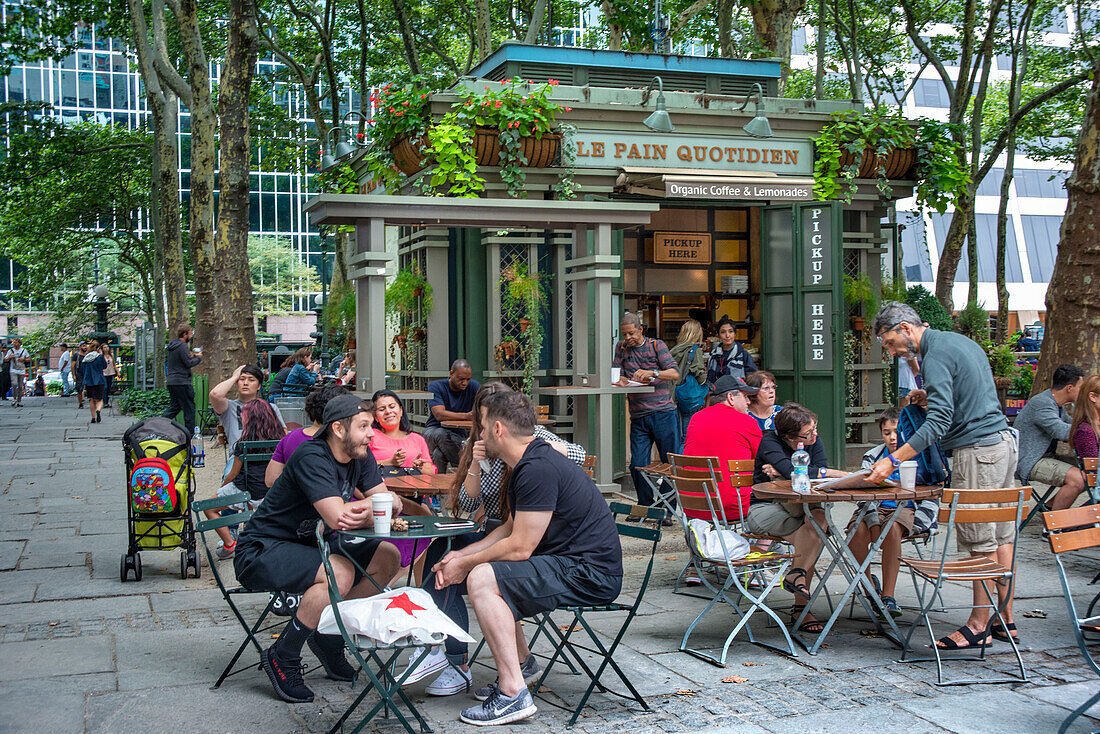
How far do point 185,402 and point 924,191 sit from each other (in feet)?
36.9

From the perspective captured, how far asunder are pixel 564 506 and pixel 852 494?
1692 millimetres

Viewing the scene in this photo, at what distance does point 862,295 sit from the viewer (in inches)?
484

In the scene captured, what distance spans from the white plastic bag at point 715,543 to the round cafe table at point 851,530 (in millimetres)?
317

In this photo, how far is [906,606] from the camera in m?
6.43

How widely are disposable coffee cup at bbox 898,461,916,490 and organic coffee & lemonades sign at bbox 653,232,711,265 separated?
8.55 meters

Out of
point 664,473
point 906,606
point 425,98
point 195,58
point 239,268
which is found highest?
point 195,58

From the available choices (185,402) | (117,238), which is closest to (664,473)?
(185,402)

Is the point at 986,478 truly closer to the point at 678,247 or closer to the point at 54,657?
the point at 54,657

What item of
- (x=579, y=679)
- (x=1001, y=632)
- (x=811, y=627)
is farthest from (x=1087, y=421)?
(x=579, y=679)

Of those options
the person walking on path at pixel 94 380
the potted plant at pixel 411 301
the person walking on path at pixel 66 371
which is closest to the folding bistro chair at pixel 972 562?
the potted plant at pixel 411 301

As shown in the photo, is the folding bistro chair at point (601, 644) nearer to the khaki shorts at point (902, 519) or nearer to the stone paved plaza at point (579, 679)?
the stone paved plaza at point (579, 679)

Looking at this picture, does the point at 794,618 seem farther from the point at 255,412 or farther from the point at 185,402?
the point at 185,402

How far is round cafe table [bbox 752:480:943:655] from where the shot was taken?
5449 mm

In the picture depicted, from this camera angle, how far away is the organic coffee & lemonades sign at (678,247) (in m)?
13.9
